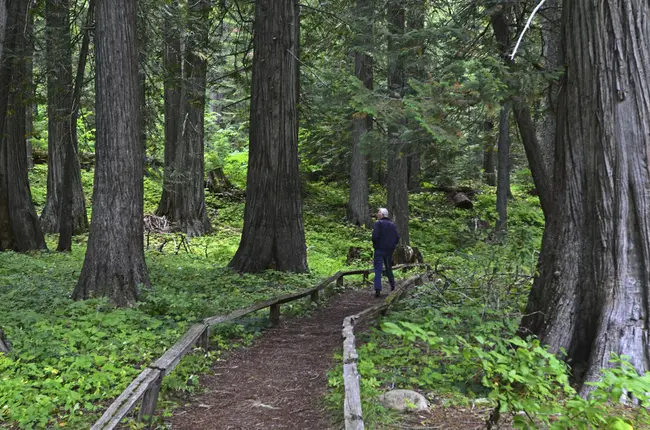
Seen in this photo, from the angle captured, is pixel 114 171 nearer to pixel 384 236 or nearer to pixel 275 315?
pixel 275 315

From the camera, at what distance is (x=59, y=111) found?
14.6 metres

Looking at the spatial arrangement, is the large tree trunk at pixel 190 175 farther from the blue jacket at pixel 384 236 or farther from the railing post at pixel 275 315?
the railing post at pixel 275 315

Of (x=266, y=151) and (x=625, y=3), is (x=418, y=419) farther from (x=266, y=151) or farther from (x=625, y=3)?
(x=266, y=151)

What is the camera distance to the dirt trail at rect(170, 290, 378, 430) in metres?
4.58

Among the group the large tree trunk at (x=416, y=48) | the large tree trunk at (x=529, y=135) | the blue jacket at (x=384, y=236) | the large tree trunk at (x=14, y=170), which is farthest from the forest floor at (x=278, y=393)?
the large tree trunk at (x=14, y=170)

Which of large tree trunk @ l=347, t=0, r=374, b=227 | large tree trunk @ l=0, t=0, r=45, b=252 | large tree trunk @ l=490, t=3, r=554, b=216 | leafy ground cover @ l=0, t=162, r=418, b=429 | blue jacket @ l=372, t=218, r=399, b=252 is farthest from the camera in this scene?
large tree trunk @ l=347, t=0, r=374, b=227

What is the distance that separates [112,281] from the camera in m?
7.93

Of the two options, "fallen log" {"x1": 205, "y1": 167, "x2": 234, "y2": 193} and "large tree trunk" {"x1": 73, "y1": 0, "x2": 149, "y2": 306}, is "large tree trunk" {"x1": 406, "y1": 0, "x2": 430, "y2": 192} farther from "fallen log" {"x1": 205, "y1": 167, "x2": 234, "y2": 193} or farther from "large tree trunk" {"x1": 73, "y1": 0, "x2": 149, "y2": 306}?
"fallen log" {"x1": 205, "y1": 167, "x2": 234, "y2": 193}

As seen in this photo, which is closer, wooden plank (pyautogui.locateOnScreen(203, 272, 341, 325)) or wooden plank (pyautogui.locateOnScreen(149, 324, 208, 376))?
wooden plank (pyautogui.locateOnScreen(149, 324, 208, 376))

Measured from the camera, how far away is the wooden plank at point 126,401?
3.65 m

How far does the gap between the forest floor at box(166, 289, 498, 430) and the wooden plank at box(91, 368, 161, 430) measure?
1.56 feet

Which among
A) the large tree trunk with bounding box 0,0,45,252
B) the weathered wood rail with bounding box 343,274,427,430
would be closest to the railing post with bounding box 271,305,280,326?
the weathered wood rail with bounding box 343,274,427,430

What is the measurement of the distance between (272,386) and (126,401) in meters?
1.85

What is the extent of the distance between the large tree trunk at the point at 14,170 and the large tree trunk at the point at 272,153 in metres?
6.32
